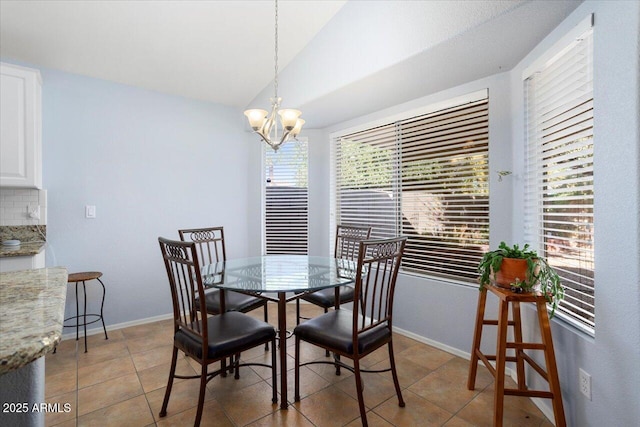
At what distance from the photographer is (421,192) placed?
2.92 m

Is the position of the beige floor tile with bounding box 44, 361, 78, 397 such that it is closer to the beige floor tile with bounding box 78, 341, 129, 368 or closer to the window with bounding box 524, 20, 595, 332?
the beige floor tile with bounding box 78, 341, 129, 368

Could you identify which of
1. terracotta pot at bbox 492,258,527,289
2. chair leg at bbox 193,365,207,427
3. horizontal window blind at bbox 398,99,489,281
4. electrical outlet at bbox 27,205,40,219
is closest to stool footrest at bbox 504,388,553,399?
terracotta pot at bbox 492,258,527,289

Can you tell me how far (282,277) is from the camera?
6.81ft

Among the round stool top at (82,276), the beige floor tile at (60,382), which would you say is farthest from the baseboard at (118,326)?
the beige floor tile at (60,382)

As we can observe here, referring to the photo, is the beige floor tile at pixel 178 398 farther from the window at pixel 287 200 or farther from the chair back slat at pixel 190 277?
the window at pixel 287 200

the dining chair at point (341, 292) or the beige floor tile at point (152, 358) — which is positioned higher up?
the dining chair at point (341, 292)

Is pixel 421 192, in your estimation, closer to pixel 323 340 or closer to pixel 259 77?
pixel 323 340

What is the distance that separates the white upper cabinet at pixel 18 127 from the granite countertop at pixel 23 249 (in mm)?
477

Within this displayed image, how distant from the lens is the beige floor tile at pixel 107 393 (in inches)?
75.4

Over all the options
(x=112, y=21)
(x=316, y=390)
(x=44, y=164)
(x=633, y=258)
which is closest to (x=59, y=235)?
(x=44, y=164)

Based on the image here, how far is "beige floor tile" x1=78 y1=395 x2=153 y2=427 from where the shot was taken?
1755 millimetres

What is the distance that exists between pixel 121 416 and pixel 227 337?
802 millimetres

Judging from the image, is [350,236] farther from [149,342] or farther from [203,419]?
[149,342]

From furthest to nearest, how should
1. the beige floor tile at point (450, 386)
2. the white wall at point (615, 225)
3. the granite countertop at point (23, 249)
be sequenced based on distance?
the granite countertop at point (23, 249)
the beige floor tile at point (450, 386)
the white wall at point (615, 225)
